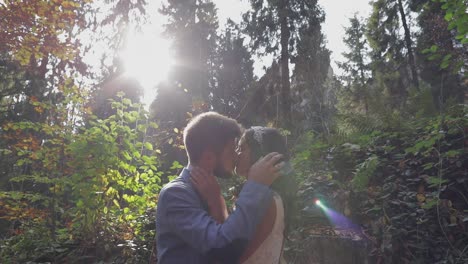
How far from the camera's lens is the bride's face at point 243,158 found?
213 centimetres

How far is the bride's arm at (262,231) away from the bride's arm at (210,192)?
26 cm

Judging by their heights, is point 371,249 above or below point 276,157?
below

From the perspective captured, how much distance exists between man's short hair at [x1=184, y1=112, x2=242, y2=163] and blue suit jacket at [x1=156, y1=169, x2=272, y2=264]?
0.17 metres

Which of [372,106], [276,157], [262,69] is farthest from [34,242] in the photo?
[262,69]

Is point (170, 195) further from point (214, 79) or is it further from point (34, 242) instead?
point (214, 79)

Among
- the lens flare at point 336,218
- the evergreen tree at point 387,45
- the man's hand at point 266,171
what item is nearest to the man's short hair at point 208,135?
the man's hand at point 266,171

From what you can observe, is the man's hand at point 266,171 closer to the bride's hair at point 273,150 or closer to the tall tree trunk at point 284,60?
the bride's hair at point 273,150

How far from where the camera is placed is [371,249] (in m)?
3.93

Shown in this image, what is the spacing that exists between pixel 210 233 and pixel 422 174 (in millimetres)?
4403

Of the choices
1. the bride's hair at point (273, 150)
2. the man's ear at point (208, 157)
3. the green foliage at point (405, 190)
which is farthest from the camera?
the green foliage at point (405, 190)

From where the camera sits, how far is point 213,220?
5.05 feet

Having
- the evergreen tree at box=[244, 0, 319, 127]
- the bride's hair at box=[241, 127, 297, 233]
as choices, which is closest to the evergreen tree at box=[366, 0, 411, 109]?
the evergreen tree at box=[244, 0, 319, 127]

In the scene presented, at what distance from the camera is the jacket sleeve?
1445mm

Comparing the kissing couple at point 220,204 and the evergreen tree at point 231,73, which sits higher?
the evergreen tree at point 231,73
